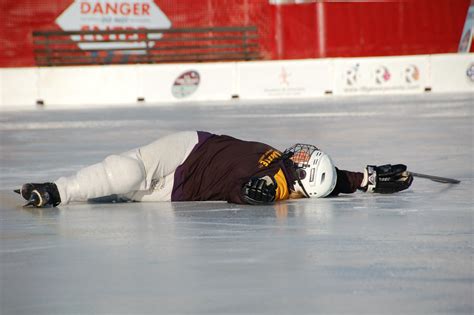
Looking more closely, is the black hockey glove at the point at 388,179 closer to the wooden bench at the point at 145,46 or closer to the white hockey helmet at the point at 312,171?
the white hockey helmet at the point at 312,171

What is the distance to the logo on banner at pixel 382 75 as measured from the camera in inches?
824

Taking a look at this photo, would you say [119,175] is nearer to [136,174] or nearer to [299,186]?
[136,174]

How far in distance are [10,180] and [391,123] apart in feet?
19.9

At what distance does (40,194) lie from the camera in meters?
5.14

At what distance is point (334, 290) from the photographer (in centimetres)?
311

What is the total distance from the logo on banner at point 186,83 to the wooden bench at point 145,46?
3800 millimetres

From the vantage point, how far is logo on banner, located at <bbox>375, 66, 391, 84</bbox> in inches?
824

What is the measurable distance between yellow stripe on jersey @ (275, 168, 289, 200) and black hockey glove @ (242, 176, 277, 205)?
1.6 inches

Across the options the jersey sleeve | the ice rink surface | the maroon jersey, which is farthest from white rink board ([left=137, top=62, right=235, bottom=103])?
the maroon jersey

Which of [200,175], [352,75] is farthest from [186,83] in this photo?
[200,175]

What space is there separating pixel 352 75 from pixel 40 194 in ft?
53.7

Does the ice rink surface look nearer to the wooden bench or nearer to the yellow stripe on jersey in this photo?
the yellow stripe on jersey

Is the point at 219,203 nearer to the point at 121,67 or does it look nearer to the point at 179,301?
the point at 179,301

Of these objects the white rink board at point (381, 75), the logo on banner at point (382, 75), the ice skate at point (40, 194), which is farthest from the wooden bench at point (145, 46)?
the ice skate at point (40, 194)
